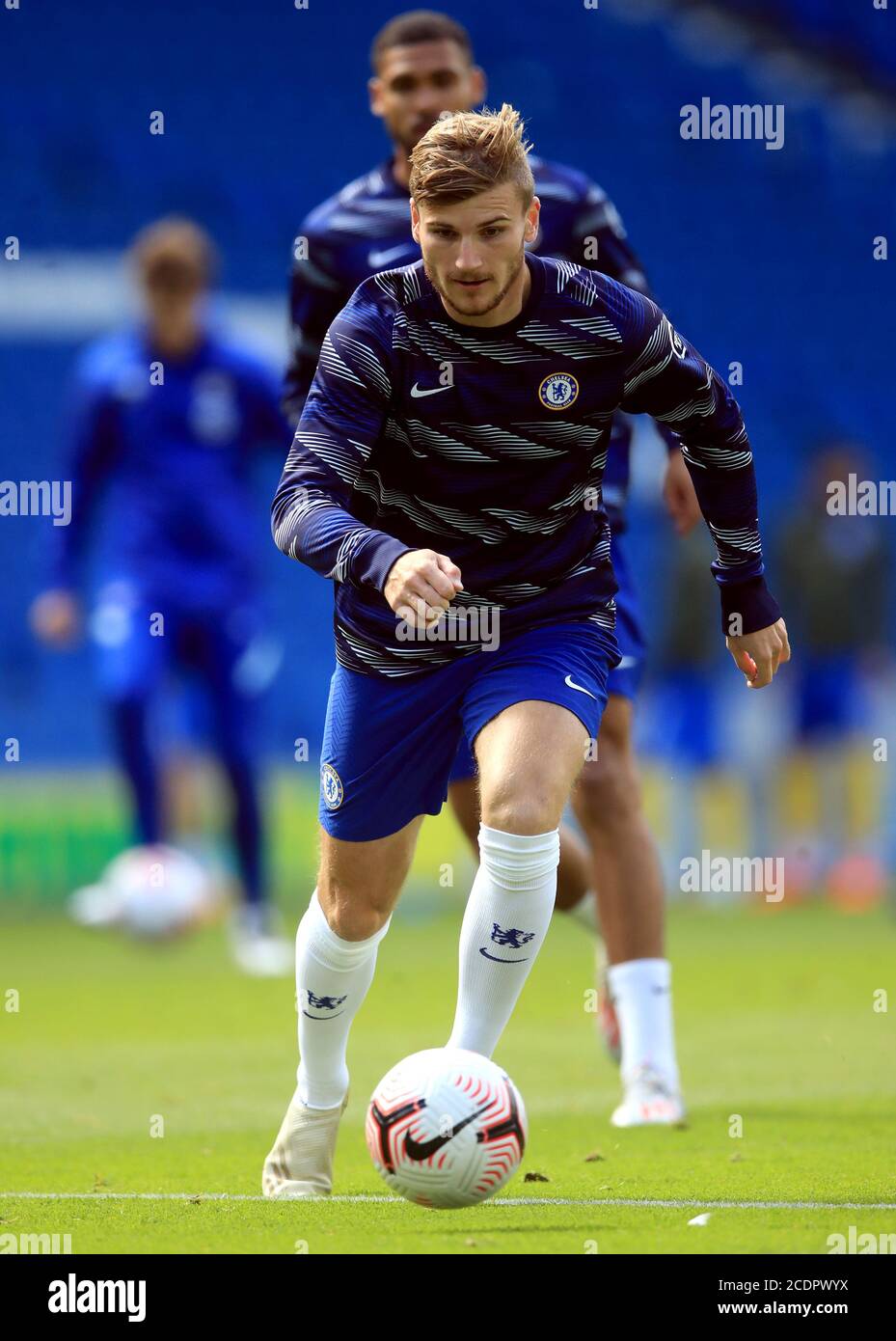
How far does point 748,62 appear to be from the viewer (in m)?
20.1

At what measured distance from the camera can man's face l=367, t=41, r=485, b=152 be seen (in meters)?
5.88

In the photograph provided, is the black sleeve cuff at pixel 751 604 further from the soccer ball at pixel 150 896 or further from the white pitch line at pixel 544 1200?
the soccer ball at pixel 150 896

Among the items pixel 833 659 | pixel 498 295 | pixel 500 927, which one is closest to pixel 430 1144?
pixel 500 927

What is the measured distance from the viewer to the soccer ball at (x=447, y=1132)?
3.84 m

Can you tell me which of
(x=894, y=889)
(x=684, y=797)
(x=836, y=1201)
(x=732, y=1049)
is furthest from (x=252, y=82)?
(x=836, y=1201)

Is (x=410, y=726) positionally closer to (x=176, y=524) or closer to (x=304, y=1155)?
(x=304, y=1155)

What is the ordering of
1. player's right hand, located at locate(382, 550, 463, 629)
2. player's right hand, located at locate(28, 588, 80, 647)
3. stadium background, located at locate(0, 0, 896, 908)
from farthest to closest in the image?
1. stadium background, located at locate(0, 0, 896, 908)
2. player's right hand, located at locate(28, 588, 80, 647)
3. player's right hand, located at locate(382, 550, 463, 629)

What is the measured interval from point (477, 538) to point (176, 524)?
6428 mm

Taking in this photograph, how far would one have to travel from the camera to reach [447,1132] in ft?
12.6

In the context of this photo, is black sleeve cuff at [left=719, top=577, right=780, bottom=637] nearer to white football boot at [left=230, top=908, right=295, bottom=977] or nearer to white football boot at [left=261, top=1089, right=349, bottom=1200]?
white football boot at [left=261, top=1089, right=349, bottom=1200]

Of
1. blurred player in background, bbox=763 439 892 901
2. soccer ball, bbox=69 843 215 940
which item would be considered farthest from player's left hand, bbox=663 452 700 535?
blurred player in background, bbox=763 439 892 901

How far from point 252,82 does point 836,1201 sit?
17.2 m

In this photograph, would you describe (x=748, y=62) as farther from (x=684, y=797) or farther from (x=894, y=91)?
(x=684, y=797)

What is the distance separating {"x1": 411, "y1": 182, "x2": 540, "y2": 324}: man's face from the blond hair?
21 millimetres
